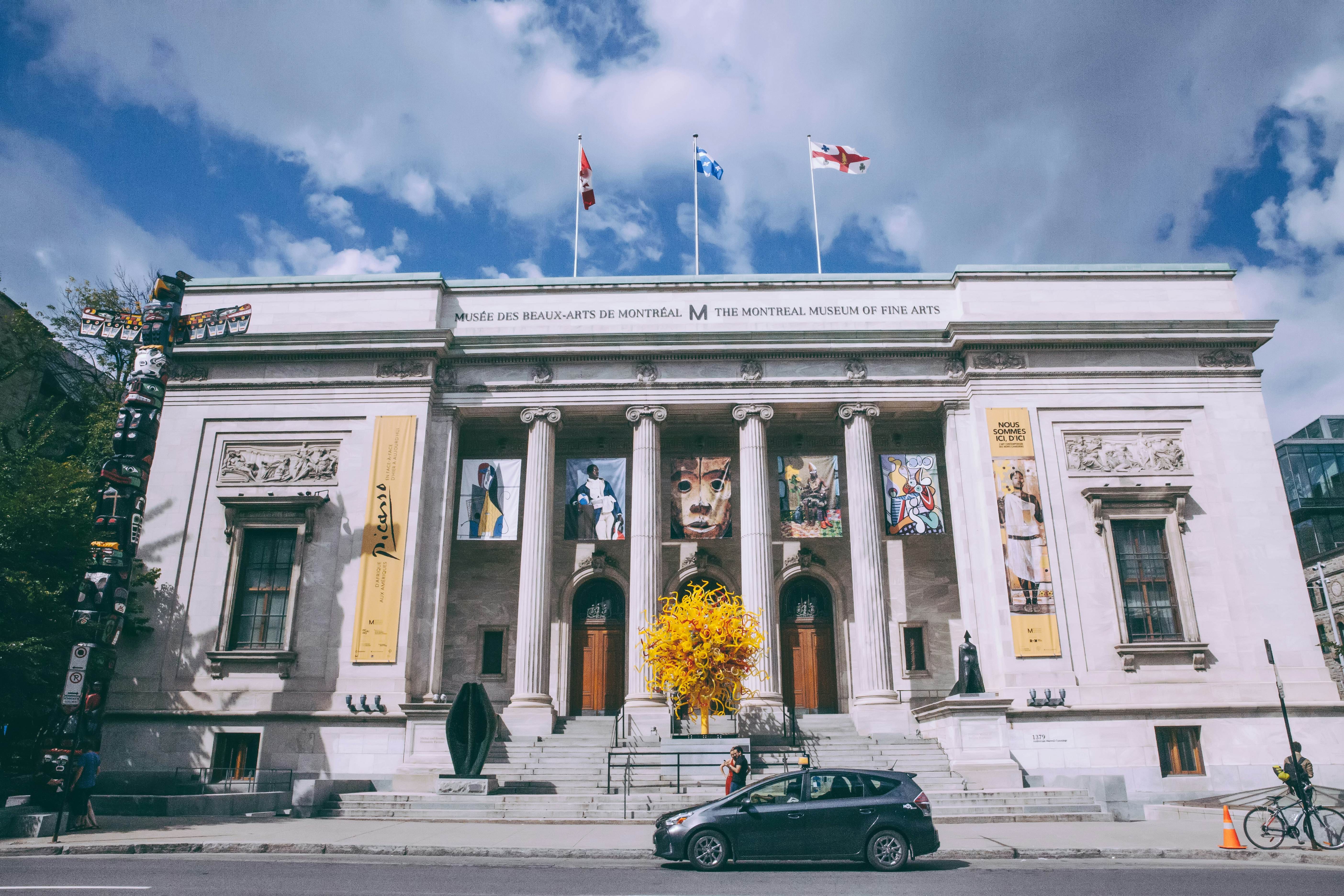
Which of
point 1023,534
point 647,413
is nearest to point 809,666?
point 1023,534

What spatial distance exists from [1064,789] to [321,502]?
20.2 m

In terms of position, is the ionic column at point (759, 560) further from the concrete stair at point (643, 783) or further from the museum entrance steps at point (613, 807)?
the museum entrance steps at point (613, 807)

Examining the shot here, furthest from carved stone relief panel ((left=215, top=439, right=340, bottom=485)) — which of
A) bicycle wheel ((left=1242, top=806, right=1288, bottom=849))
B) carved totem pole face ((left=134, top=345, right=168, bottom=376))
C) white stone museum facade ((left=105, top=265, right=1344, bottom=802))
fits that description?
bicycle wheel ((left=1242, top=806, right=1288, bottom=849))

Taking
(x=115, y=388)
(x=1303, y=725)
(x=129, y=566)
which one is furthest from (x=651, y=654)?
(x=115, y=388)

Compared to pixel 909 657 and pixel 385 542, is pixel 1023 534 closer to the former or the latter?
pixel 909 657

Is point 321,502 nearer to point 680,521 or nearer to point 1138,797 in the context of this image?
point 680,521

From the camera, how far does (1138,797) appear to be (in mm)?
21594

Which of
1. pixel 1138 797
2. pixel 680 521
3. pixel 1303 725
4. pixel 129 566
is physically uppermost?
pixel 680 521

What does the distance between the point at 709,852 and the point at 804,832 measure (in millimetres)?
1322

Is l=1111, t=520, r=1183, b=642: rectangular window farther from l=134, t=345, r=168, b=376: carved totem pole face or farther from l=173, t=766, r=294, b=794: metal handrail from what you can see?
l=134, t=345, r=168, b=376: carved totem pole face

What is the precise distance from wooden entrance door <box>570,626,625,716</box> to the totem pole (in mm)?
12217

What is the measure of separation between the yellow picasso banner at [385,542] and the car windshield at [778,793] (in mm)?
13707

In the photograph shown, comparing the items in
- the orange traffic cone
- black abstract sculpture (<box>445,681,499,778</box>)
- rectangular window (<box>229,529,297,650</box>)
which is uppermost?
rectangular window (<box>229,529,297,650</box>)

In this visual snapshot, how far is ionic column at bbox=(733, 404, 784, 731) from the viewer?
23016 millimetres
